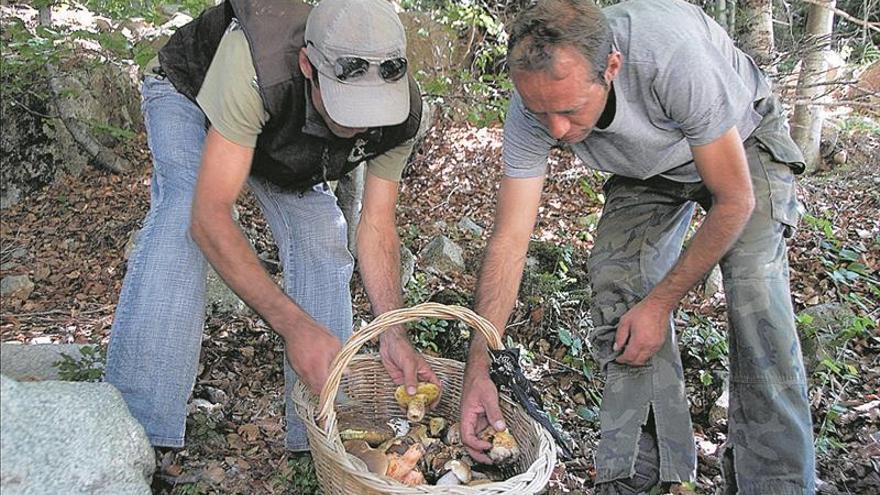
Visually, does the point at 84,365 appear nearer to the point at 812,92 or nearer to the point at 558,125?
the point at 558,125

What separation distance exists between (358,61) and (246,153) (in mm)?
531

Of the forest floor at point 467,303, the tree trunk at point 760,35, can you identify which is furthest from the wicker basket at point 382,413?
the tree trunk at point 760,35

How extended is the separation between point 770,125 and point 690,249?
746mm

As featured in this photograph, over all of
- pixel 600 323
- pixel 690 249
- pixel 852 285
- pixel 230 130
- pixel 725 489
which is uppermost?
pixel 230 130

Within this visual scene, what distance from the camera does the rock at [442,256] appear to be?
222 inches

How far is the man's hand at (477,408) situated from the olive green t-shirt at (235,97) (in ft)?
3.53

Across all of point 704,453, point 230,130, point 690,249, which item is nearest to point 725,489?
point 704,453

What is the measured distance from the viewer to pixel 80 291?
2707mm

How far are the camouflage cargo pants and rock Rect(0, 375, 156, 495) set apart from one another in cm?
190

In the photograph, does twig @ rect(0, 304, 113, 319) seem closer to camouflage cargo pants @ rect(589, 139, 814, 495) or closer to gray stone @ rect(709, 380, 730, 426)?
camouflage cargo pants @ rect(589, 139, 814, 495)

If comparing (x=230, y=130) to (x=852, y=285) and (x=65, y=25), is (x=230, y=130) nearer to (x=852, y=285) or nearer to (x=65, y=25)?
(x=65, y=25)

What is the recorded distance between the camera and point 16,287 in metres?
1.98

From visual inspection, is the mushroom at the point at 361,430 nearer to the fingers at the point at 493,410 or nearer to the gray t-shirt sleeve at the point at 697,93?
the fingers at the point at 493,410

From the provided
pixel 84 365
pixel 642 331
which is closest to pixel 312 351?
pixel 84 365
